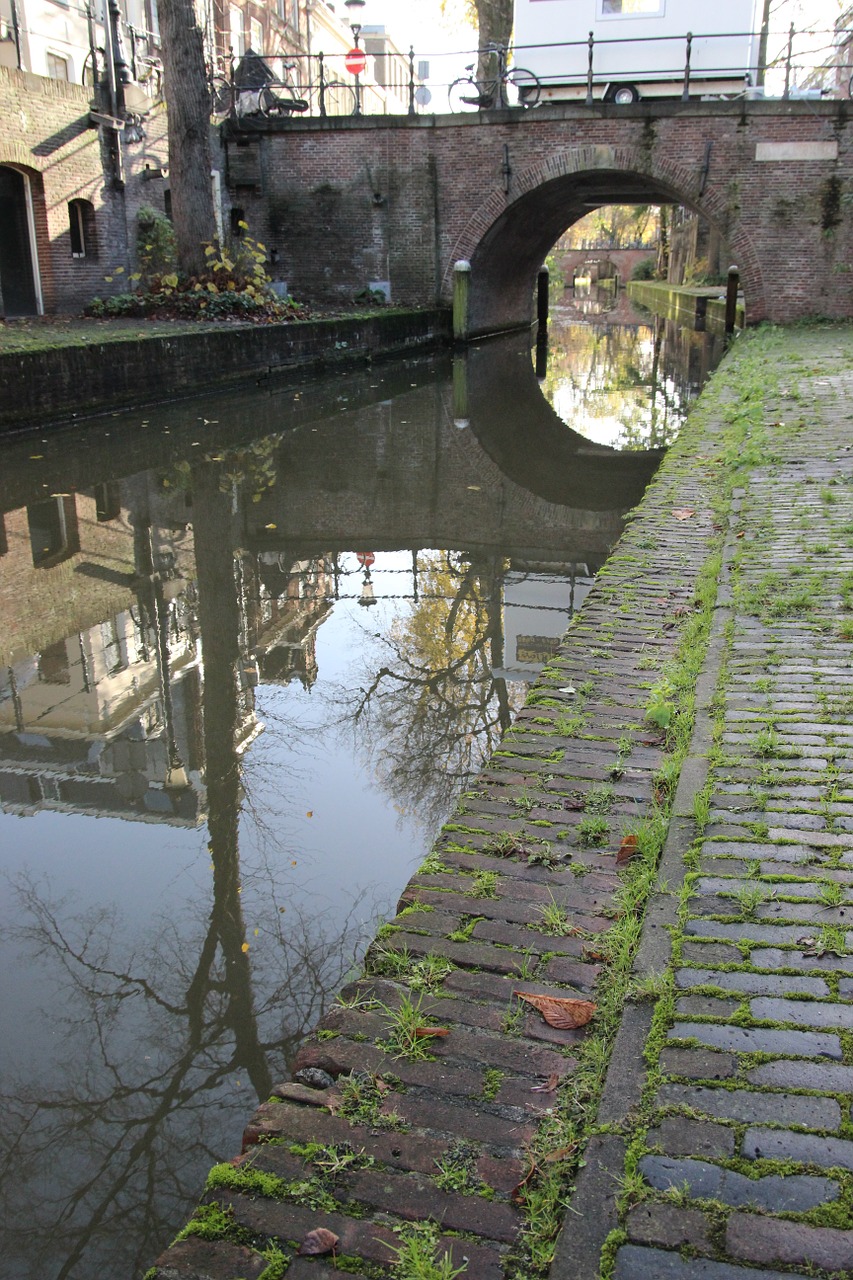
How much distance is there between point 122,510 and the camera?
27.2 feet

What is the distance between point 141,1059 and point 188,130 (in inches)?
685

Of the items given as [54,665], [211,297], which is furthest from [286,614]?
[211,297]

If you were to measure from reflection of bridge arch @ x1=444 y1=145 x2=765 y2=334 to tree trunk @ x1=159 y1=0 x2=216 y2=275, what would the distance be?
23.8ft

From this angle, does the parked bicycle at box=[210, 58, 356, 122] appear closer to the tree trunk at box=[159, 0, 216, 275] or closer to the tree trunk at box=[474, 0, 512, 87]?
the tree trunk at box=[474, 0, 512, 87]

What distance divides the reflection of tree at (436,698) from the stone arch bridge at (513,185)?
17905 mm

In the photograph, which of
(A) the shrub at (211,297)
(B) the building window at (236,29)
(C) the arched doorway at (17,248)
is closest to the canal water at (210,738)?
(A) the shrub at (211,297)

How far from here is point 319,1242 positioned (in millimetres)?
1826

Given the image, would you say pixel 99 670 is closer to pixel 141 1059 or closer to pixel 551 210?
pixel 141 1059

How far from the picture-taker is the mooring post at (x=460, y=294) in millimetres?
22953

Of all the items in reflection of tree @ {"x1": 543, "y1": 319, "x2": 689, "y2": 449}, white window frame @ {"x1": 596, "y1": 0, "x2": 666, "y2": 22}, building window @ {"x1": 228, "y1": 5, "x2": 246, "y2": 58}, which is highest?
building window @ {"x1": 228, "y1": 5, "x2": 246, "y2": 58}

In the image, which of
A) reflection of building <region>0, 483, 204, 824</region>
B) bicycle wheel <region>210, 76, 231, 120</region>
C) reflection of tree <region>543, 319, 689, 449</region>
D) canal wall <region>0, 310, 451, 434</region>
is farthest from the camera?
bicycle wheel <region>210, 76, 231, 120</region>

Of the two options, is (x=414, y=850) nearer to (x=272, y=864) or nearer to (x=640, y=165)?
(x=272, y=864)

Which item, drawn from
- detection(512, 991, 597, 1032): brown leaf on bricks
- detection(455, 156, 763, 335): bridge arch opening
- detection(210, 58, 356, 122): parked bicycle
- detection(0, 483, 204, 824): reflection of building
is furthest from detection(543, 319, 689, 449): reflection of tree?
detection(512, 991, 597, 1032): brown leaf on bricks

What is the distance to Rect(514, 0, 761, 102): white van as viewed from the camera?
20.8 metres
